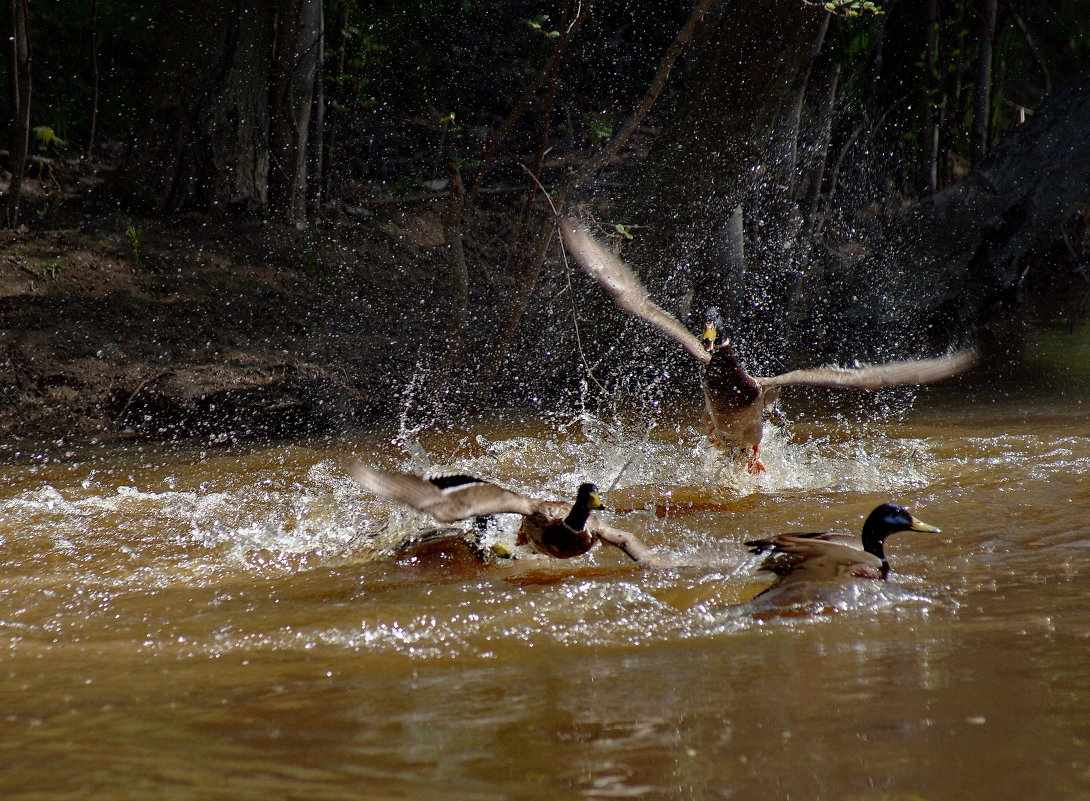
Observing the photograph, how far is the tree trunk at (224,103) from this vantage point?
28.5ft

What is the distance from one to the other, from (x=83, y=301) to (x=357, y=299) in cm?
248

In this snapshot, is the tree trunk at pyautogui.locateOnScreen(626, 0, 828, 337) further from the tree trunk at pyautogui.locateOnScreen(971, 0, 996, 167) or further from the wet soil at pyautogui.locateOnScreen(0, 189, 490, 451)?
the tree trunk at pyautogui.locateOnScreen(971, 0, 996, 167)

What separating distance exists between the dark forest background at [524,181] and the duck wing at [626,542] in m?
2.29

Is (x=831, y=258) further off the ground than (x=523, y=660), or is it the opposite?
(x=831, y=258)

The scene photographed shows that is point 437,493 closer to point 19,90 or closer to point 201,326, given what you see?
point 201,326

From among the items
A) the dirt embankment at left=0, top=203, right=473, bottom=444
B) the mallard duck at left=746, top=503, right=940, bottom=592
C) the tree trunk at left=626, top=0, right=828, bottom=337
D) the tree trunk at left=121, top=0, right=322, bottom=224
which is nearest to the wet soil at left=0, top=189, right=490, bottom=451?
the dirt embankment at left=0, top=203, right=473, bottom=444

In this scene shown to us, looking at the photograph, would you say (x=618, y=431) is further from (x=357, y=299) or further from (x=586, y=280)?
(x=357, y=299)

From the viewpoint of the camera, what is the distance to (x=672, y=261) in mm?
7898

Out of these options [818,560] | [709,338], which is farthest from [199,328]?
[818,560]

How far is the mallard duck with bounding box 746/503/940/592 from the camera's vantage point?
358 centimetres

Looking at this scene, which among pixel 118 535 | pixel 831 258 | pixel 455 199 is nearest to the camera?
pixel 118 535

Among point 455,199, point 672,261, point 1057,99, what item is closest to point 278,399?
point 455,199

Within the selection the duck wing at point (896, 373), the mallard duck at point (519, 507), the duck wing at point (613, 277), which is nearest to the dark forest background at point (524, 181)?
the duck wing at point (613, 277)

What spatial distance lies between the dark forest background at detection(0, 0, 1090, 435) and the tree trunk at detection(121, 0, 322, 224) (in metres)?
0.02
